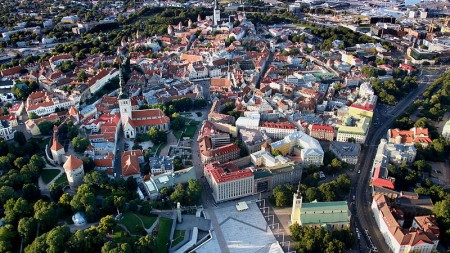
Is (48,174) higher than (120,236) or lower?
lower

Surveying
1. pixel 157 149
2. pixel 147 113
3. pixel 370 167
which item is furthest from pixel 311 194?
pixel 147 113

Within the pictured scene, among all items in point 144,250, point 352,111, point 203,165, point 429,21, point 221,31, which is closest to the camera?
point 144,250

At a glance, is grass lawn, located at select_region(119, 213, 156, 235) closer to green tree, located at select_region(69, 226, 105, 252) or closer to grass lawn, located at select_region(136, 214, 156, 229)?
grass lawn, located at select_region(136, 214, 156, 229)

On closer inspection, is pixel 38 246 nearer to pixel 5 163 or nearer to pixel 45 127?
pixel 5 163

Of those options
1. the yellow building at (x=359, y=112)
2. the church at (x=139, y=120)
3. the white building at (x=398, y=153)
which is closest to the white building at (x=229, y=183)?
the church at (x=139, y=120)

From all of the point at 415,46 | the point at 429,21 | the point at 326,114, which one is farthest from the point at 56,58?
the point at 429,21

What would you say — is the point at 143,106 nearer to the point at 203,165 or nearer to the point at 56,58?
the point at 203,165

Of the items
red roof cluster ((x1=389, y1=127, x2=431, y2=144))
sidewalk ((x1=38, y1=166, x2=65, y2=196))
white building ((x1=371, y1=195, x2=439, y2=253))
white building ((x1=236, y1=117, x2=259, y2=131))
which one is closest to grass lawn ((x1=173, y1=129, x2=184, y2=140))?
white building ((x1=236, y1=117, x2=259, y2=131))

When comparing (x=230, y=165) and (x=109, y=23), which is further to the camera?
(x=109, y=23)
